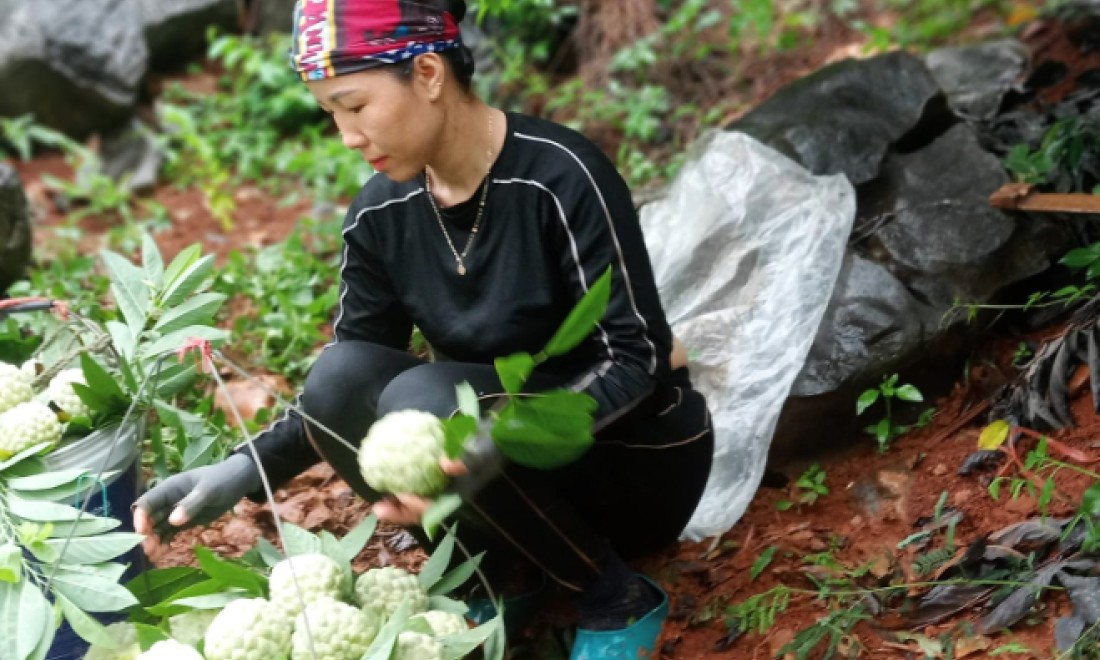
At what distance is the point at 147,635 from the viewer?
78.4 inches

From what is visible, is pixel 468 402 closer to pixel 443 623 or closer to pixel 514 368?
pixel 514 368

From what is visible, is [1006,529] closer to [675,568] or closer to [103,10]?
[675,568]

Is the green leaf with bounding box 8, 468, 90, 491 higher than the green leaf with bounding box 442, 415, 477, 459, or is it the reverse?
the green leaf with bounding box 442, 415, 477, 459

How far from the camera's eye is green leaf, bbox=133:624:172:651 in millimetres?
1985

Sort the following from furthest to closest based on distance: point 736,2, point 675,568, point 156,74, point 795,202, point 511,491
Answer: point 156,74
point 736,2
point 795,202
point 675,568
point 511,491

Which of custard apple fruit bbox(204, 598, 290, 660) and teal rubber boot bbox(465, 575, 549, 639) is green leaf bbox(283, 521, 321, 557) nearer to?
custard apple fruit bbox(204, 598, 290, 660)

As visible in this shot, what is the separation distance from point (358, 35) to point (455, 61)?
0.67 ft

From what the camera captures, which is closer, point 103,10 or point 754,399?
point 754,399

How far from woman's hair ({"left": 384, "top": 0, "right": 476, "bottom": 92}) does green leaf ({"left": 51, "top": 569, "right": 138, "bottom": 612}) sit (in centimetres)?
100

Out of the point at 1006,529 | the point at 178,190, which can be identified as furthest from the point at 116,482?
the point at 178,190

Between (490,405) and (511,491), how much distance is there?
0.53 feet

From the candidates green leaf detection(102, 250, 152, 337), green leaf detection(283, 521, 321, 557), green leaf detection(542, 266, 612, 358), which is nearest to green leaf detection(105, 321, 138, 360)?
green leaf detection(102, 250, 152, 337)

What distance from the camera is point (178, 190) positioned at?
5617 millimetres

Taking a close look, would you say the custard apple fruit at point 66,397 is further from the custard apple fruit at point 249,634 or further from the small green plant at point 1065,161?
the small green plant at point 1065,161
